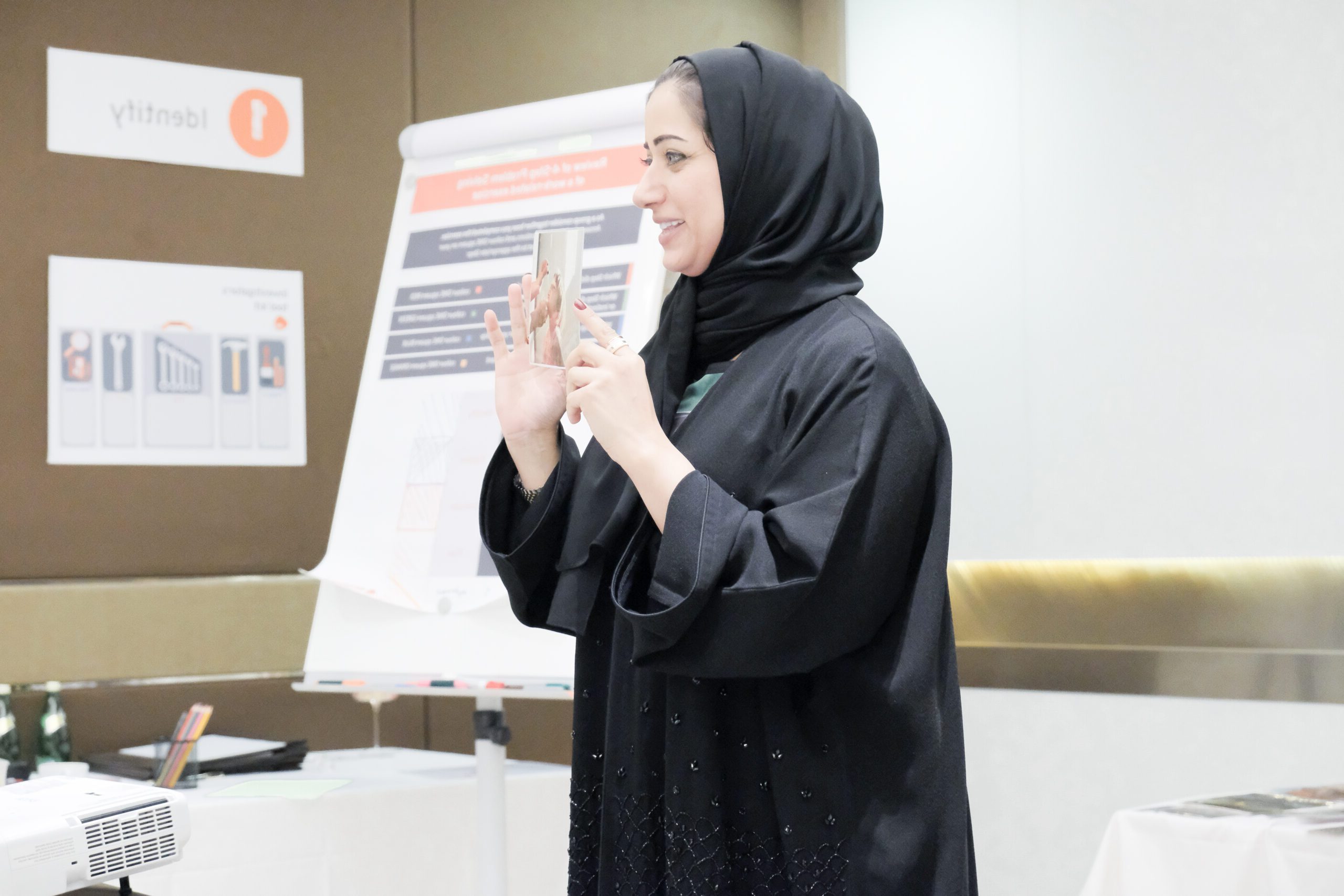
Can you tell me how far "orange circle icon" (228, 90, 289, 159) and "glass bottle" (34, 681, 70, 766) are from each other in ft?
4.57

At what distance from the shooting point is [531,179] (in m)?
2.42

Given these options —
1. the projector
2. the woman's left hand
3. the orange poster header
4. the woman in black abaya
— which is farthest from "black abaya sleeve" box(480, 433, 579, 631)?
the orange poster header

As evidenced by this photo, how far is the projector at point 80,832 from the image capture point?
1161mm

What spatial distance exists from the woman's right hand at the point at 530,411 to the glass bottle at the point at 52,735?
1.88 meters

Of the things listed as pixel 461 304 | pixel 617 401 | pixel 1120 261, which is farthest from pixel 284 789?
pixel 1120 261

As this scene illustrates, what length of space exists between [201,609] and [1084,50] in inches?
99.7

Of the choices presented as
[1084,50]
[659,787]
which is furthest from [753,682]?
[1084,50]

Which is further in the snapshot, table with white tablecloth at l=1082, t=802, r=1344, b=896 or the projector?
table with white tablecloth at l=1082, t=802, r=1344, b=896

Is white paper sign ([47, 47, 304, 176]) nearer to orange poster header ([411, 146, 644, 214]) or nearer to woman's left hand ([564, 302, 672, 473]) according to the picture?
orange poster header ([411, 146, 644, 214])

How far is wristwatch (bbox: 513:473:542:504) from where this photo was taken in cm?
132

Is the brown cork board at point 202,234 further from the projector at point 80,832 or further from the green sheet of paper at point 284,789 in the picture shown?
the projector at point 80,832

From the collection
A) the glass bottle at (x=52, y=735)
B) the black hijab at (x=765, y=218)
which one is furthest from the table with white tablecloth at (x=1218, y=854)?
the glass bottle at (x=52, y=735)

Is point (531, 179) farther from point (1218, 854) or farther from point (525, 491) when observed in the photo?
point (1218, 854)

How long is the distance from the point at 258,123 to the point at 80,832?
217 cm
